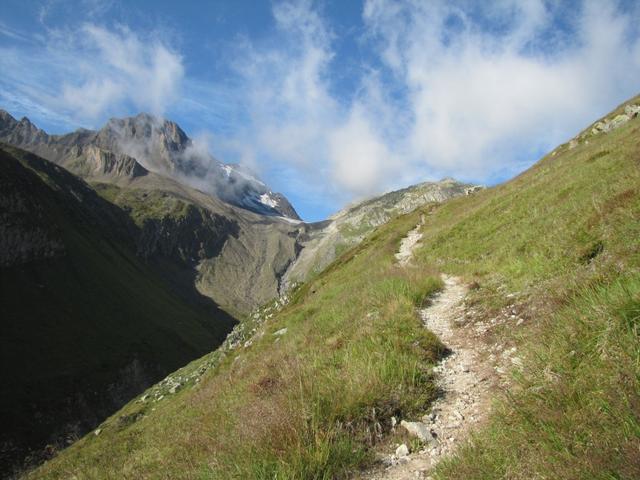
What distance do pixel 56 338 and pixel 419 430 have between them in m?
175

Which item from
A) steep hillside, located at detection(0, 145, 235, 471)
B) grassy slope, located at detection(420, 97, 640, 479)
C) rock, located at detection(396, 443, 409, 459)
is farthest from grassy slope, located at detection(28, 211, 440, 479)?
steep hillside, located at detection(0, 145, 235, 471)

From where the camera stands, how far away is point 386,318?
10.8 m

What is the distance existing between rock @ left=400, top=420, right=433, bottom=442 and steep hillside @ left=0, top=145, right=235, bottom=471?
108612 millimetres

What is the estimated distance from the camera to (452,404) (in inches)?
Answer: 269

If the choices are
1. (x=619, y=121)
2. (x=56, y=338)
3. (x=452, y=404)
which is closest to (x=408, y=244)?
(x=619, y=121)

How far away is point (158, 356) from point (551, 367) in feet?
614

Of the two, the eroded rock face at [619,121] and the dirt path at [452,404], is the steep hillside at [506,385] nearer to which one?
the dirt path at [452,404]

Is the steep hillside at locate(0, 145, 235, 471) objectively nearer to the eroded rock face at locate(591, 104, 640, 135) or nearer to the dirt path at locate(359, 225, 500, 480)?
the dirt path at locate(359, 225, 500, 480)

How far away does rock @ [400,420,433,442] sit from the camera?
6.00 m

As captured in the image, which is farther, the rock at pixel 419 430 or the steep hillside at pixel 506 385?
the rock at pixel 419 430

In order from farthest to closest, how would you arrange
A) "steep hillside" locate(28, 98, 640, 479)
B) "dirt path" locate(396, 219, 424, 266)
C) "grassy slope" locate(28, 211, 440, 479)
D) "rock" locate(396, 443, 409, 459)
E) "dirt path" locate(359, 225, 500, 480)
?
1. "dirt path" locate(396, 219, 424, 266)
2. "rock" locate(396, 443, 409, 459)
3. "dirt path" locate(359, 225, 500, 480)
4. "grassy slope" locate(28, 211, 440, 479)
5. "steep hillside" locate(28, 98, 640, 479)

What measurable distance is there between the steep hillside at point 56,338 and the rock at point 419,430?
356 feet

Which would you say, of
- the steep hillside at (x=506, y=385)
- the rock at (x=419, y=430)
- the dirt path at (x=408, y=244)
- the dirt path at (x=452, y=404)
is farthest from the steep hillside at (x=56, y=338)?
the rock at (x=419, y=430)

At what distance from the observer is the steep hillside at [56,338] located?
4230 inches
